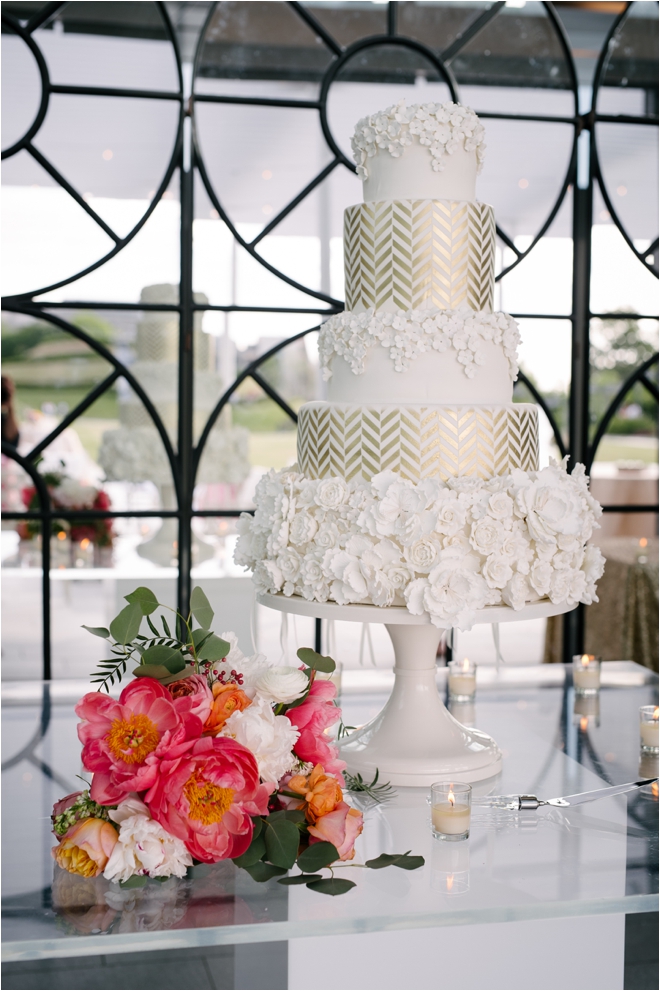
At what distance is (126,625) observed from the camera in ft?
5.23

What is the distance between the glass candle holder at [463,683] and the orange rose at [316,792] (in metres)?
1.13

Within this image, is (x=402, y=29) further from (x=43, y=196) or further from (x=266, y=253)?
(x=43, y=196)

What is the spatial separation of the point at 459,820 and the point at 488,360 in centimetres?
95

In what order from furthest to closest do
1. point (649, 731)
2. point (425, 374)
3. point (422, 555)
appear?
point (649, 731), point (425, 374), point (422, 555)

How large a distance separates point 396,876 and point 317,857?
183 millimetres

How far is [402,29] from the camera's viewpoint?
3.75 metres

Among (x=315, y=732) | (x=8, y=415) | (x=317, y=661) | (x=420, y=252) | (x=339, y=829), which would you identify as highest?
(x=420, y=252)

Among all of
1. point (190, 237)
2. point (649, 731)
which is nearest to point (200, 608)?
point (649, 731)

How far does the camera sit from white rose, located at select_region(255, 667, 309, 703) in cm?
165

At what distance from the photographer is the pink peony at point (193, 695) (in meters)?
1.51

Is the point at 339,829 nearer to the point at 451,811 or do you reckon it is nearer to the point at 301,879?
the point at 301,879

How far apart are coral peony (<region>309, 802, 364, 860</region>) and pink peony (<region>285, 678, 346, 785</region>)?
0.33ft

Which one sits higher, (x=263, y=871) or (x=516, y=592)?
(x=516, y=592)

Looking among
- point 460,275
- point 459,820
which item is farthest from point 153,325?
point 459,820
